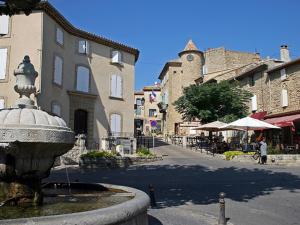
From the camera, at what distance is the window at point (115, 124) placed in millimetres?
27562

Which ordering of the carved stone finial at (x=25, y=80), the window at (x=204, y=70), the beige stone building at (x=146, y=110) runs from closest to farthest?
the carved stone finial at (x=25, y=80), the window at (x=204, y=70), the beige stone building at (x=146, y=110)

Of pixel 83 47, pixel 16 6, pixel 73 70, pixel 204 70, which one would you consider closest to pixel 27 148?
pixel 16 6

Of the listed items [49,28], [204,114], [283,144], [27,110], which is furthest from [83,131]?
[27,110]

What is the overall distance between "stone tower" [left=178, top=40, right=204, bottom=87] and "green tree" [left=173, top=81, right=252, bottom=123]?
2253 cm

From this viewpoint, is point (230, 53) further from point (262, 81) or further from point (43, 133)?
point (43, 133)

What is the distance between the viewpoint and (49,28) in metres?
22.6

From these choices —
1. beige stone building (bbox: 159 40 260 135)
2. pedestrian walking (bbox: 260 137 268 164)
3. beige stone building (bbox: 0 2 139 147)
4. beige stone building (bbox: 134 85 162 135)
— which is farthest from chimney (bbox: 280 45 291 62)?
beige stone building (bbox: 134 85 162 135)

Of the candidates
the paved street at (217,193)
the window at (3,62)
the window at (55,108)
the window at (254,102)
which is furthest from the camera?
the window at (254,102)

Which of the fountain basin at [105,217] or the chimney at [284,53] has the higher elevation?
the chimney at [284,53]

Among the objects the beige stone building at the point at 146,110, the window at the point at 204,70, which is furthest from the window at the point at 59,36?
the beige stone building at the point at 146,110

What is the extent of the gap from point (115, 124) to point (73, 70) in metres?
5.11

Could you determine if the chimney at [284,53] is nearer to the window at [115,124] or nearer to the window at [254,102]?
the window at [254,102]

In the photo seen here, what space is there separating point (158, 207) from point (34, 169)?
12.6ft

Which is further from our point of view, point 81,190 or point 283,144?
point 283,144
